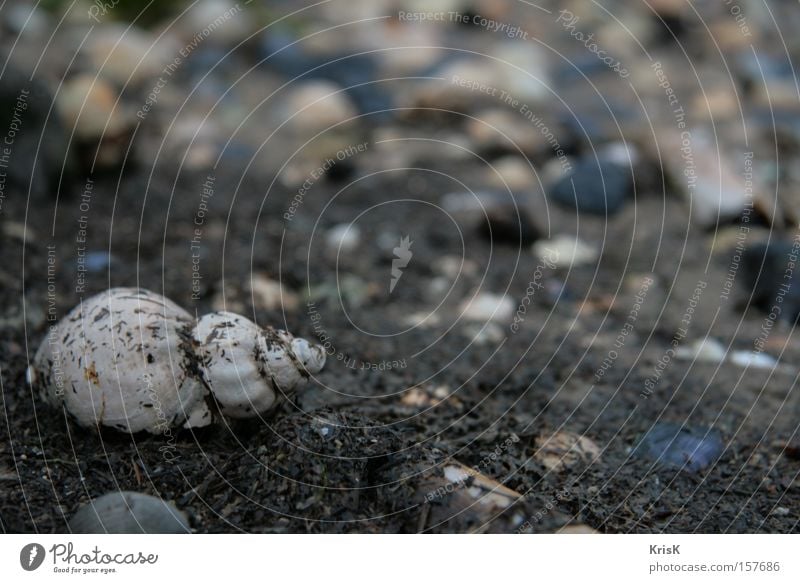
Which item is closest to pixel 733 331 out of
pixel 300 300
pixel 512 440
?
pixel 512 440

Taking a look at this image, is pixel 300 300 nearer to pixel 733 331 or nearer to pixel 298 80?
pixel 733 331

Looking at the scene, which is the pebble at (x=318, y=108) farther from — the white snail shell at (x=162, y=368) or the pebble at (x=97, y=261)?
the white snail shell at (x=162, y=368)

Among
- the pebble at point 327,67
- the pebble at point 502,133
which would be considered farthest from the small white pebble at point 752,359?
the pebble at point 327,67

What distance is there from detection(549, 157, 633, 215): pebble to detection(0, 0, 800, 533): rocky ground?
0.04 feet

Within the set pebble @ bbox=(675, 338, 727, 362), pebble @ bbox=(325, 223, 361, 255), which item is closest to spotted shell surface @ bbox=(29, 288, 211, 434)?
pebble @ bbox=(325, 223, 361, 255)

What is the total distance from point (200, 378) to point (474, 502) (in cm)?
68

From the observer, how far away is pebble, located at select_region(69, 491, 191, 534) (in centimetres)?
163

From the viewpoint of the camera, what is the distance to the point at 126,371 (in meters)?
1.74

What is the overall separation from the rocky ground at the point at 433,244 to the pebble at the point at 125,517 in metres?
0.07

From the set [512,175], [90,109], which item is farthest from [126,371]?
[512,175]

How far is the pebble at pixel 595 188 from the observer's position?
3.64m

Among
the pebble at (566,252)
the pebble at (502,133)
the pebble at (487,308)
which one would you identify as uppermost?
the pebble at (502,133)

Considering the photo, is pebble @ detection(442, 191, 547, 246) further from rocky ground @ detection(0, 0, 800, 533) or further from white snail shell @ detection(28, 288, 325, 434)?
white snail shell @ detection(28, 288, 325, 434)

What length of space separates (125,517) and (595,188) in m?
2.73
